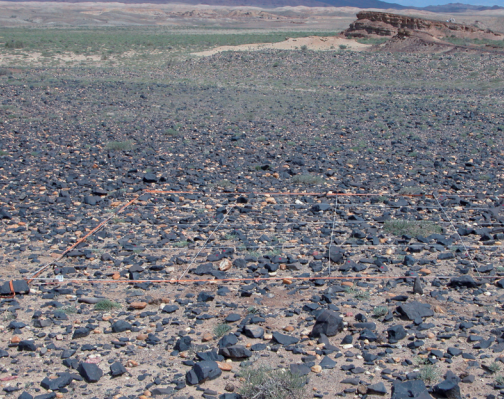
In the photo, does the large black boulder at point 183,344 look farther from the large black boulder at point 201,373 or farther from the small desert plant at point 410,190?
the small desert plant at point 410,190

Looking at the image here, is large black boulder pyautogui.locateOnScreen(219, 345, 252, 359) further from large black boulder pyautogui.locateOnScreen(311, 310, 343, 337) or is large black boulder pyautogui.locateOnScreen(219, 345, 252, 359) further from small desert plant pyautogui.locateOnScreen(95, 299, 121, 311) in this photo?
small desert plant pyautogui.locateOnScreen(95, 299, 121, 311)

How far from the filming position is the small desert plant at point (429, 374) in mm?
3877

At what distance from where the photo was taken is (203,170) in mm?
10117

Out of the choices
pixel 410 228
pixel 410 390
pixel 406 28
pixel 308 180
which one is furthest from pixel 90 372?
pixel 406 28

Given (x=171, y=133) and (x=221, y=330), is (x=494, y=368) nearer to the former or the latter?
(x=221, y=330)

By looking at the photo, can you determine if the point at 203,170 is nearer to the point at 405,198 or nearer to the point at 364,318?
the point at 405,198

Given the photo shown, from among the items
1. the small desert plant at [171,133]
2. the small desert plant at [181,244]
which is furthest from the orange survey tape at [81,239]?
the small desert plant at [171,133]

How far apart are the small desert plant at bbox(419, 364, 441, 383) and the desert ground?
20 millimetres

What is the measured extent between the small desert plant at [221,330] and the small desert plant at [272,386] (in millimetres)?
688

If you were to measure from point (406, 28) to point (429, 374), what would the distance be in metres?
42.7

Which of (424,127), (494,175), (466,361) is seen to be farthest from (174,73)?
(466,361)

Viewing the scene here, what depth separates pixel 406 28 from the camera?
42.3 m

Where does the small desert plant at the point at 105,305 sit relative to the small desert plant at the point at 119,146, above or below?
below

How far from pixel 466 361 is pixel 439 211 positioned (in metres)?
4.06
